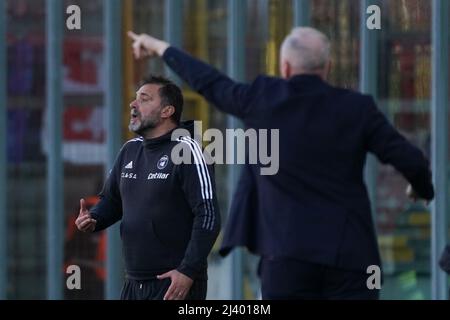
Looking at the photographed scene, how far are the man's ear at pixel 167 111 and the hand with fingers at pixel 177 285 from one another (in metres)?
0.60

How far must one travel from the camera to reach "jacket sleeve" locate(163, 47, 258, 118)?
12.6 ft

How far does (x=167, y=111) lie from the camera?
444 centimetres

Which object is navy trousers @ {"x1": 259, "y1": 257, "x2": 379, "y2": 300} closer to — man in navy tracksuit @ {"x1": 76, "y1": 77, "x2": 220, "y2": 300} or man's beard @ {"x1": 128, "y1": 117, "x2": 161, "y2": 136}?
man in navy tracksuit @ {"x1": 76, "y1": 77, "x2": 220, "y2": 300}

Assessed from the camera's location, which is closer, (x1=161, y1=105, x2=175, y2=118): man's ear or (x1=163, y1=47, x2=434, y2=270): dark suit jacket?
(x1=163, y1=47, x2=434, y2=270): dark suit jacket

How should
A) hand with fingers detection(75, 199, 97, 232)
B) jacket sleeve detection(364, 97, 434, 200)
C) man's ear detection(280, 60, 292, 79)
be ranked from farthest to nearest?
hand with fingers detection(75, 199, 97, 232) → man's ear detection(280, 60, 292, 79) → jacket sleeve detection(364, 97, 434, 200)

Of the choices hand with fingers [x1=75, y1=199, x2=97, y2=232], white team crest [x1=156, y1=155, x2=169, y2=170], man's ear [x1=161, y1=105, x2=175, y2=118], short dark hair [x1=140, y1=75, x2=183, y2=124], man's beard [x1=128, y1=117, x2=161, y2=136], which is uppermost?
short dark hair [x1=140, y1=75, x2=183, y2=124]

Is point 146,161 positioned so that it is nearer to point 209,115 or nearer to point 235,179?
point 235,179

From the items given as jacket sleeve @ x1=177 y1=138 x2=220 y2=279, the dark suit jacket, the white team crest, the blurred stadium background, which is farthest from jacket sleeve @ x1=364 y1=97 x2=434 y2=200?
the blurred stadium background

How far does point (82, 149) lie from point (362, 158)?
4189 millimetres

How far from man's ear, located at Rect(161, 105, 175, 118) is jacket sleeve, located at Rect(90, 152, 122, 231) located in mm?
274

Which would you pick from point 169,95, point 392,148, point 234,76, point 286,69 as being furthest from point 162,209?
point 234,76

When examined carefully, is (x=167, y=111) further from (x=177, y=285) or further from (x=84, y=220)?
(x=177, y=285)

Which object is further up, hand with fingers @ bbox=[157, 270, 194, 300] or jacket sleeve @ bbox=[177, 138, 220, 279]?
jacket sleeve @ bbox=[177, 138, 220, 279]
